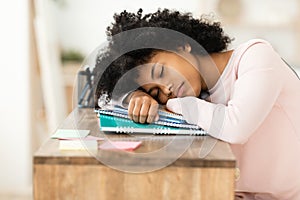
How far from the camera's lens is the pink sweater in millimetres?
1261

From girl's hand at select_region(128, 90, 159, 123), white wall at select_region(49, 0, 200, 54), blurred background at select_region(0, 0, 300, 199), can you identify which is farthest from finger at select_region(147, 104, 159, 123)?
white wall at select_region(49, 0, 200, 54)

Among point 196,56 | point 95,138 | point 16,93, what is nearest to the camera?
point 95,138

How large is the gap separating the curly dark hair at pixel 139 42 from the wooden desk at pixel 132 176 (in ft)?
1.17

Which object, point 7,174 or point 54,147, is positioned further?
point 7,174

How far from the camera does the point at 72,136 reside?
1.22 meters

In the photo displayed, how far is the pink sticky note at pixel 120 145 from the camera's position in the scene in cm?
114

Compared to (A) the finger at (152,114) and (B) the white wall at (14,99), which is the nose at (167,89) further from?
(B) the white wall at (14,99)

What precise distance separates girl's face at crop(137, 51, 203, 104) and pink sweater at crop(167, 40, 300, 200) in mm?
76

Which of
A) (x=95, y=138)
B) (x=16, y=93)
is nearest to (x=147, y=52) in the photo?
(x=95, y=138)

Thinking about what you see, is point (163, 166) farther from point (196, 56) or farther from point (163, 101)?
point (196, 56)

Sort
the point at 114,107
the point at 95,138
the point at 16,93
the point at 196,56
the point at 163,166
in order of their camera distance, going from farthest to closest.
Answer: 1. the point at 16,93
2. the point at 196,56
3. the point at 114,107
4. the point at 95,138
5. the point at 163,166

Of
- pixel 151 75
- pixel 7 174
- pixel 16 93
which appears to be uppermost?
pixel 151 75

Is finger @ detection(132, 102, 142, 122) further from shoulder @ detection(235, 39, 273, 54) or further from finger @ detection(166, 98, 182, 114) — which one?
shoulder @ detection(235, 39, 273, 54)

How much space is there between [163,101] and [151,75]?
0.28 ft
